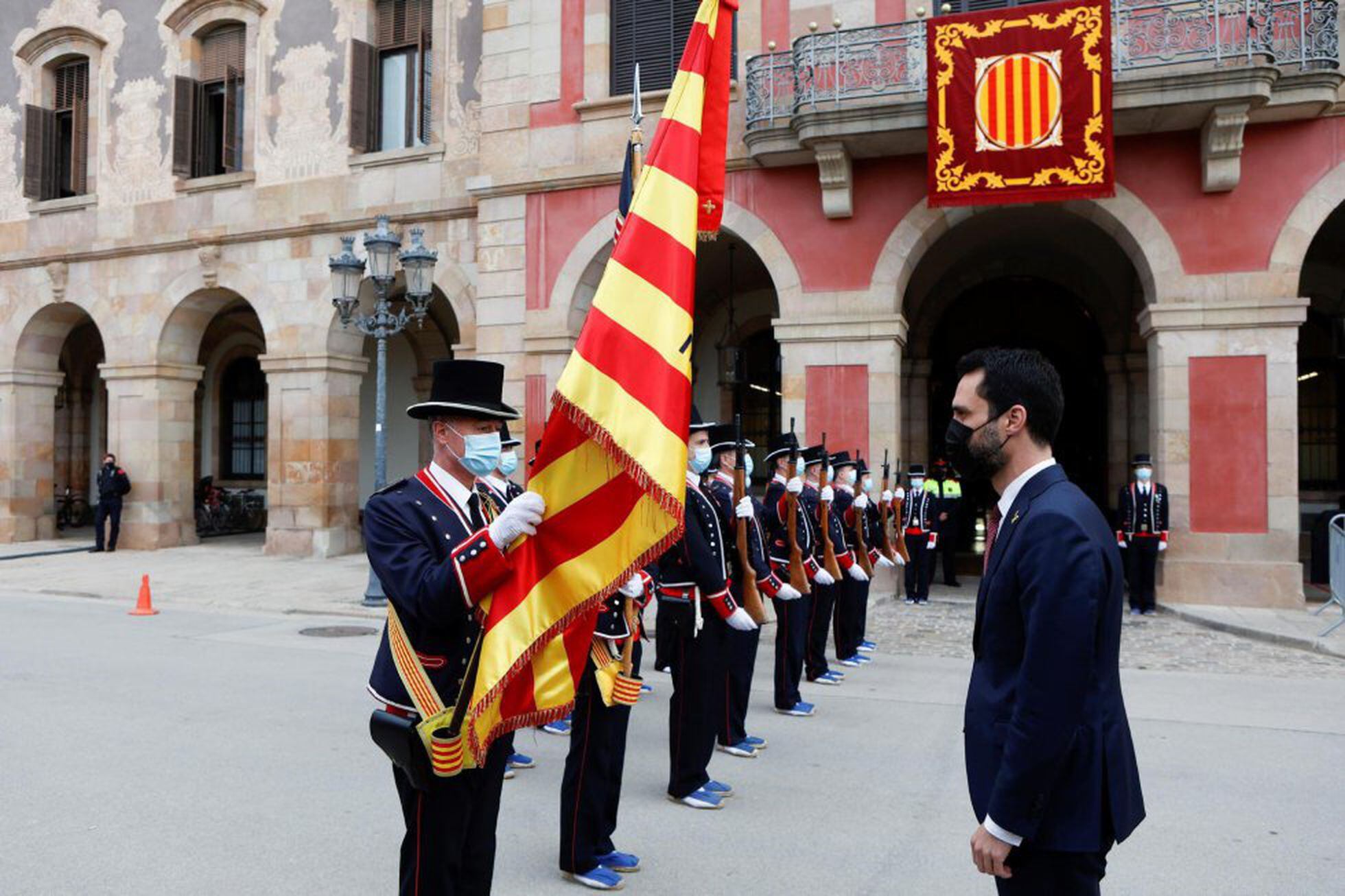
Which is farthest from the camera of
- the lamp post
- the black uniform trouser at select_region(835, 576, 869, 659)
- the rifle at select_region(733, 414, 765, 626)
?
the lamp post

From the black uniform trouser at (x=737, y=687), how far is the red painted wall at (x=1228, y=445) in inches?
342

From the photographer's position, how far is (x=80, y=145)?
851 inches

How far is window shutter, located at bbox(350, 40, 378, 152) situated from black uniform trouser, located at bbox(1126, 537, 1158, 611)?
47.0ft

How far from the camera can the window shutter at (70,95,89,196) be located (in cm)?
2159

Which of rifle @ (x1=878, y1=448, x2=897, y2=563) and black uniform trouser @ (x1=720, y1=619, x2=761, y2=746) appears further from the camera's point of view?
rifle @ (x1=878, y1=448, x2=897, y2=563)

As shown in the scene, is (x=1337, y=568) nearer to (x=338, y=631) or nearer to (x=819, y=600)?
(x=819, y=600)

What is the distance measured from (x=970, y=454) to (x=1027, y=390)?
0.79ft

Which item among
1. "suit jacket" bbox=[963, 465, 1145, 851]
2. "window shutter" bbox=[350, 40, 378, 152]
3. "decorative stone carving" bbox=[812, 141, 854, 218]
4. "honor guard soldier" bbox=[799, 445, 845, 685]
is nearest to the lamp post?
"decorative stone carving" bbox=[812, 141, 854, 218]

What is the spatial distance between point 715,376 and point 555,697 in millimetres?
17008

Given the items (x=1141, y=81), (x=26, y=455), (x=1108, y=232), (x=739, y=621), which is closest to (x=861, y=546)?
(x=739, y=621)

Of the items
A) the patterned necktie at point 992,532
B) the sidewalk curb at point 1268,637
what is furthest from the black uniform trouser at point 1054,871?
the sidewalk curb at point 1268,637

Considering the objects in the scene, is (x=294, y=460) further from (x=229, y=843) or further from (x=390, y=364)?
(x=229, y=843)

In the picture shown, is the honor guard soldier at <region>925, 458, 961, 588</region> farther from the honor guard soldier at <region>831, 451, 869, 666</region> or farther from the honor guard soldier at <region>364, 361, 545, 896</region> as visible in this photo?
the honor guard soldier at <region>364, 361, 545, 896</region>

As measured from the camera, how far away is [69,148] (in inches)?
872
